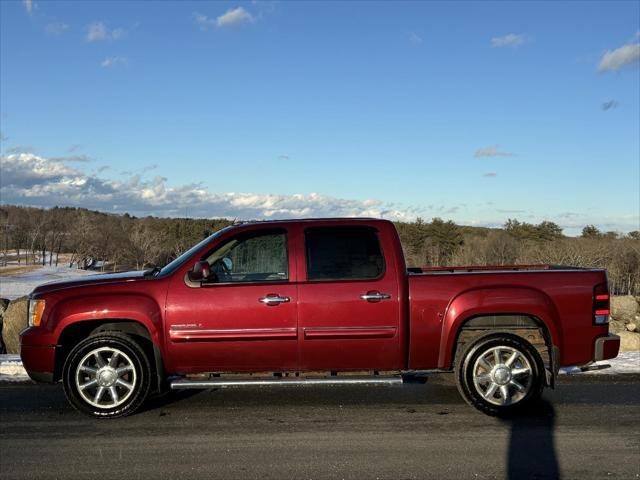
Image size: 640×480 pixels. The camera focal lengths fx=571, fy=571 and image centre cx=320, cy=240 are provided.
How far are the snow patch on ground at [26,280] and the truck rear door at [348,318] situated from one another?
51.8 m

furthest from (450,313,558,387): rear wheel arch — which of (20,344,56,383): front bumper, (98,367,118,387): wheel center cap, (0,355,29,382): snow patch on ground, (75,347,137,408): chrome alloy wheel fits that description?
(0,355,29,382): snow patch on ground

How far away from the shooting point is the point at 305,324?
5438 millimetres

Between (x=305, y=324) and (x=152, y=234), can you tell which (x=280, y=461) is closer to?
(x=305, y=324)

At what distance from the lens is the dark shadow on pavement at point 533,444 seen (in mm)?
4121

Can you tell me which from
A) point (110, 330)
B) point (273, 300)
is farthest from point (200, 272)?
point (110, 330)

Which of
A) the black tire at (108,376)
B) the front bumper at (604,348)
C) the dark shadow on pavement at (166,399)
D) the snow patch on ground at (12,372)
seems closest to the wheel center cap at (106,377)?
the black tire at (108,376)

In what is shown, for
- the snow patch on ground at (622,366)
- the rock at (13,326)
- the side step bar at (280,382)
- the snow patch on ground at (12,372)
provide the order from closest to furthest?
the side step bar at (280,382)
the snow patch on ground at (12,372)
the snow patch on ground at (622,366)
the rock at (13,326)

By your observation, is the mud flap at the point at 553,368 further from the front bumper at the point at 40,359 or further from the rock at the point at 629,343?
the rock at the point at 629,343

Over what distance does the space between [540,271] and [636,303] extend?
15.6 m

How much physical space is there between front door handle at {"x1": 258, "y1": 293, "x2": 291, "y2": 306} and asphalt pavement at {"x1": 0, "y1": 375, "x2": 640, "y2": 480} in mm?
1100

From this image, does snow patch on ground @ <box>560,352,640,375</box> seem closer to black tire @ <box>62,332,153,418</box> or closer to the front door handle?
the front door handle

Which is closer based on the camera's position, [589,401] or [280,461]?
[280,461]

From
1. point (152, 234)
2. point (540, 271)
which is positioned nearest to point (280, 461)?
point (540, 271)

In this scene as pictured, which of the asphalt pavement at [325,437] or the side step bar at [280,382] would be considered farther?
the side step bar at [280,382]
